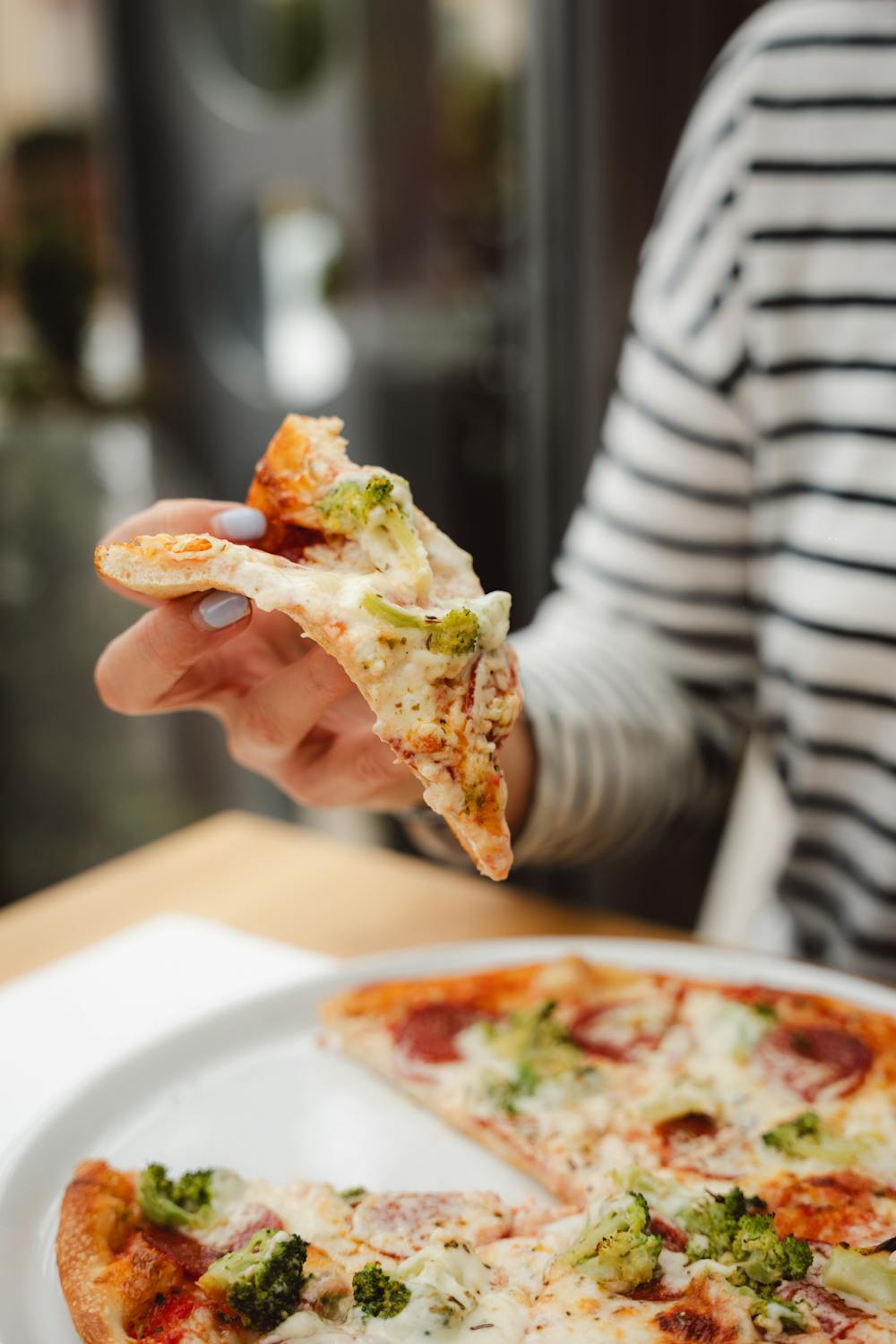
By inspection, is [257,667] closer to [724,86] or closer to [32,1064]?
[32,1064]

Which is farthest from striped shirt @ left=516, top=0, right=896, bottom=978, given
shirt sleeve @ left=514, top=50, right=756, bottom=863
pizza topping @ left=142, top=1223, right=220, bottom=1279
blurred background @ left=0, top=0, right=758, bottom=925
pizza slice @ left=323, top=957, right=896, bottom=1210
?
blurred background @ left=0, top=0, right=758, bottom=925

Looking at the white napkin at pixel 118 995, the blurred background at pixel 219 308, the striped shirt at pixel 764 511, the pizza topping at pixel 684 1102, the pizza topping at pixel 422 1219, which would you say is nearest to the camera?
the pizza topping at pixel 422 1219

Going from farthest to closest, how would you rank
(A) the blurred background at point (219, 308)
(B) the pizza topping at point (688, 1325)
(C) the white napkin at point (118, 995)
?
1. (A) the blurred background at point (219, 308)
2. (C) the white napkin at point (118, 995)
3. (B) the pizza topping at point (688, 1325)

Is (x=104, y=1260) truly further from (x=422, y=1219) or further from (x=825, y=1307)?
(x=825, y=1307)

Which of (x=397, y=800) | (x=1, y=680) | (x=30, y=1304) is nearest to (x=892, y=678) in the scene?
(x=397, y=800)

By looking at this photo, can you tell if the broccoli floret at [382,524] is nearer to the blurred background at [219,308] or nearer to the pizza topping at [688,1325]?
the pizza topping at [688,1325]

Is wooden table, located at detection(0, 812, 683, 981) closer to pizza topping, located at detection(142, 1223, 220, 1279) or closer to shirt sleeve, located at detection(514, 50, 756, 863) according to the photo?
shirt sleeve, located at detection(514, 50, 756, 863)

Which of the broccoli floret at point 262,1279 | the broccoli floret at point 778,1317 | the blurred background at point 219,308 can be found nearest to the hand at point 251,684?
the broccoli floret at point 262,1279
